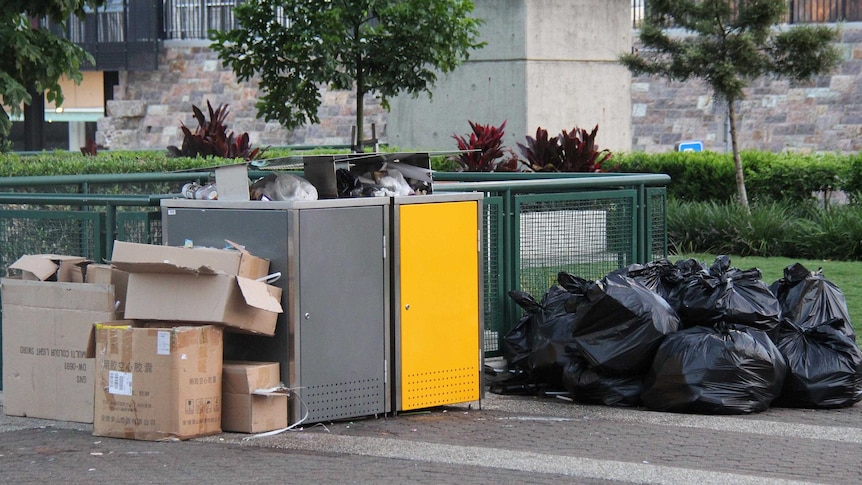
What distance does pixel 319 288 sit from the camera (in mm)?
6750

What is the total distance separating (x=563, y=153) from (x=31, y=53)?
613cm

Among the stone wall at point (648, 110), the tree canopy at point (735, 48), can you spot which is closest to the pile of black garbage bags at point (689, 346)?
the tree canopy at point (735, 48)

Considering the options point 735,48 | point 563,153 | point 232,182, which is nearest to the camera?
point 232,182

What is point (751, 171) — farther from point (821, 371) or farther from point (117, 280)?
point (117, 280)

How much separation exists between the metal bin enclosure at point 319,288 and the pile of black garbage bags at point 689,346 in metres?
1.32

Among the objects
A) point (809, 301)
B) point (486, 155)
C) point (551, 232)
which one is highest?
point (486, 155)

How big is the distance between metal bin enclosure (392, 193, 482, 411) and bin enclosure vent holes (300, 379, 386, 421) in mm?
147

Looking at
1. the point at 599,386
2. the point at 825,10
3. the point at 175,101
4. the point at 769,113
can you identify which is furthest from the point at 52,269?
the point at 175,101

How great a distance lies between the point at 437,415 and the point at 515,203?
1.85 meters

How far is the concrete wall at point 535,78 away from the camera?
16.1 meters

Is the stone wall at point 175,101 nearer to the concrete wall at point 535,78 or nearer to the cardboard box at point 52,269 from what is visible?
the concrete wall at point 535,78

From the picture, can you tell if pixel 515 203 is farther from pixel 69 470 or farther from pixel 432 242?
pixel 69 470

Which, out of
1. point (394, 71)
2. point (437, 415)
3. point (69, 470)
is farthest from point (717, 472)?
point (394, 71)

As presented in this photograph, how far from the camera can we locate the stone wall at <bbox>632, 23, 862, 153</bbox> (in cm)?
2493
